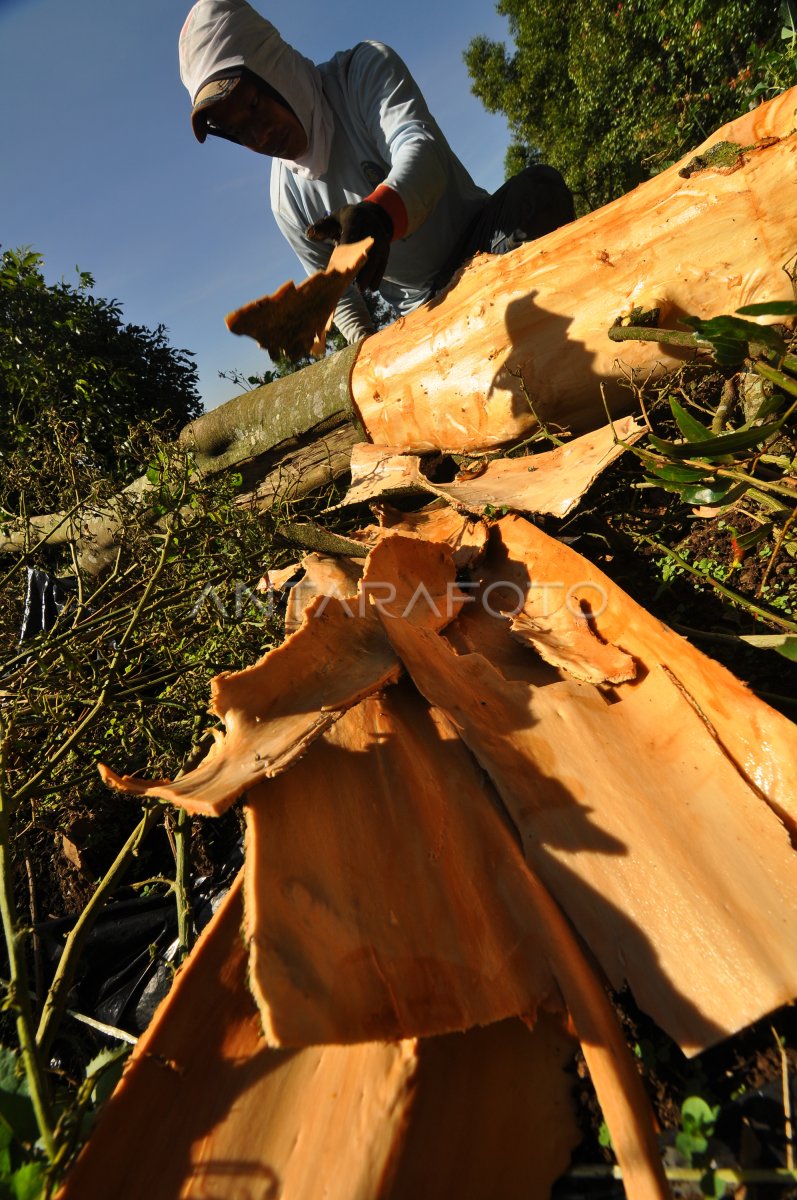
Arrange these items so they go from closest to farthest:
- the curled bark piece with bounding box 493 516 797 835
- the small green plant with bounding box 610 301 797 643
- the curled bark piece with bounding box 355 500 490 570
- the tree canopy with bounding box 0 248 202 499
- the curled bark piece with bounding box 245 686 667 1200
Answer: the curled bark piece with bounding box 245 686 667 1200 → the curled bark piece with bounding box 493 516 797 835 → the small green plant with bounding box 610 301 797 643 → the curled bark piece with bounding box 355 500 490 570 → the tree canopy with bounding box 0 248 202 499

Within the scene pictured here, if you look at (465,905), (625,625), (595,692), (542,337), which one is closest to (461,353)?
(542,337)

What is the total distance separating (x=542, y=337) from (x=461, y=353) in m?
0.35

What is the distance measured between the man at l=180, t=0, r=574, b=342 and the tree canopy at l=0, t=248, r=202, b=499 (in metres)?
2.00

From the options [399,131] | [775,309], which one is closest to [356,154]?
[399,131]

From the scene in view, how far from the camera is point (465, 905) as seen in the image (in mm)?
992

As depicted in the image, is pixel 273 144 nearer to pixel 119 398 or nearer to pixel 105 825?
pixel 119 398

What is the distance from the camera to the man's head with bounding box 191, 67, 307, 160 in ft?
10.7

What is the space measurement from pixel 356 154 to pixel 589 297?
8.78ft

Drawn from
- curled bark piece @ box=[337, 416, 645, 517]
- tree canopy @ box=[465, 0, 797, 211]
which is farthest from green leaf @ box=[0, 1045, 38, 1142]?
tree canopy @ box=[465, 0, 797, 211]

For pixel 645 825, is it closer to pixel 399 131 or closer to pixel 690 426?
pixel 690 426

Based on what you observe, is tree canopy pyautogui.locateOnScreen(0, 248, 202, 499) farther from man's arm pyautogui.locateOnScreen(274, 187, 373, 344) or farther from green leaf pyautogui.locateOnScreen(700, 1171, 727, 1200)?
green leaf pyautogui.locateOnScreen(700, 1171, 727, 1200)

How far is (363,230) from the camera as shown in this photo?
2.88 m

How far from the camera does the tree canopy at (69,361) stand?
16.6 ft

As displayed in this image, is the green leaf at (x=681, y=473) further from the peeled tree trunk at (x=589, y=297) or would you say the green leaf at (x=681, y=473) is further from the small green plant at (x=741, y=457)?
the peeled tree trunk at (x=589, y=297)
